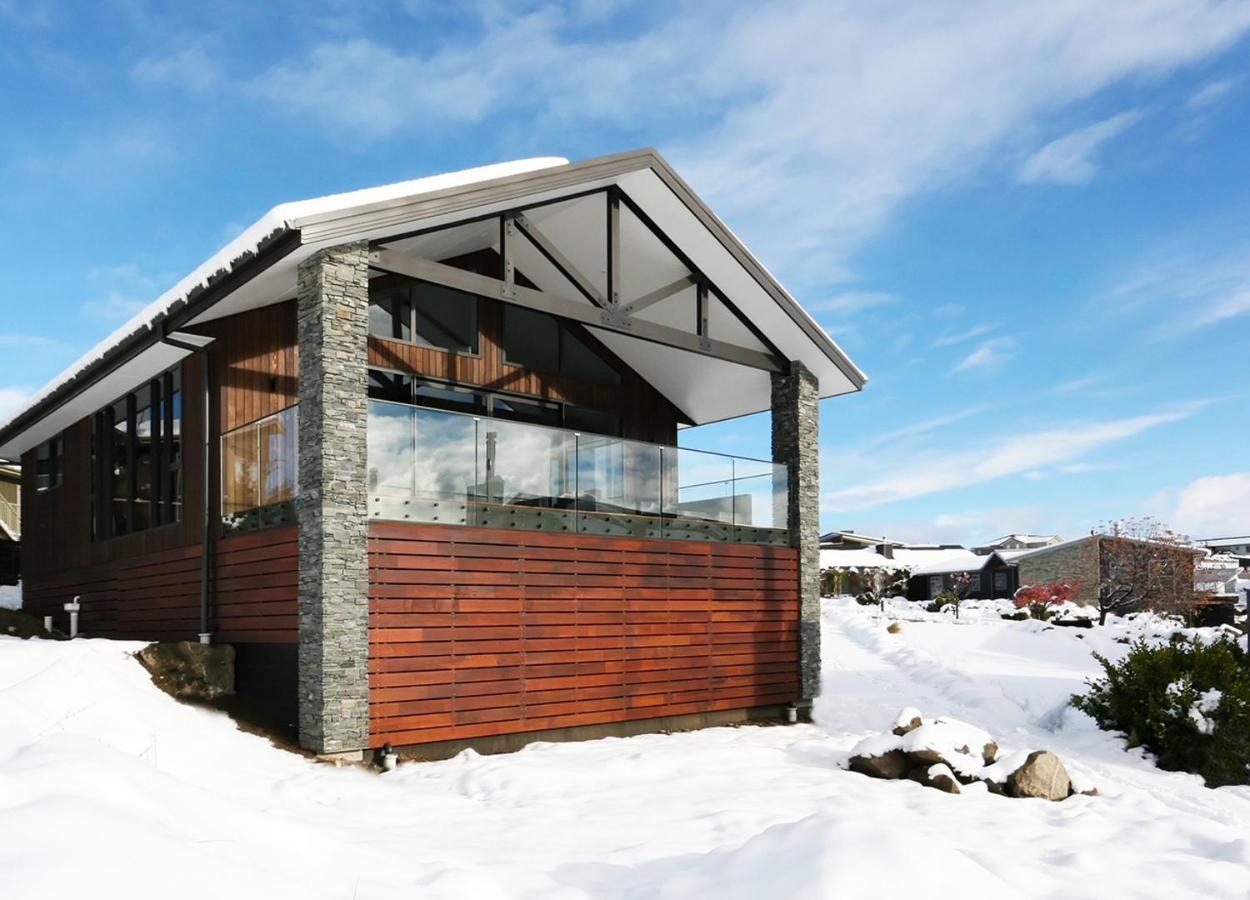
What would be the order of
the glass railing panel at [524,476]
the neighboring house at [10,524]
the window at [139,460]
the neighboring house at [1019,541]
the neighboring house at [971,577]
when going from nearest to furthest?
the glass railing panel at [524,476]
the window at [139,460]
the neighboring house at [10,524]
the neighboring house at [971,577]
the neighboring house at [1019,541]

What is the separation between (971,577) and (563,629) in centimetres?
4244

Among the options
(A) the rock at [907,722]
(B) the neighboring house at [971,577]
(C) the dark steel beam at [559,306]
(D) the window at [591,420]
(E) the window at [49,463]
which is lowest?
(B) the neighboring house at [971,577]

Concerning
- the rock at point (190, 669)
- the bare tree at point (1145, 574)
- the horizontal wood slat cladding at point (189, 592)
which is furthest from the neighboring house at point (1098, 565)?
the rock at point (190, 669)

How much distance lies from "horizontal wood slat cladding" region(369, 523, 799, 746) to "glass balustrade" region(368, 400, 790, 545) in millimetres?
200

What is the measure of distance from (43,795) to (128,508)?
11.2 m

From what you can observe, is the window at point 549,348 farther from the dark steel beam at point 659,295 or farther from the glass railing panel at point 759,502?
the glass railing panel at point 759,502

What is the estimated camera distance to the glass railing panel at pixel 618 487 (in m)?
11.9

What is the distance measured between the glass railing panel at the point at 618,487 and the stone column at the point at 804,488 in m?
2.65

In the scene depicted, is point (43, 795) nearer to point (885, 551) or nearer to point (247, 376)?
point (247, 376)

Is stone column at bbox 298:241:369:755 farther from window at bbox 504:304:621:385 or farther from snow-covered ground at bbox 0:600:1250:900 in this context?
window at bbox 504:304:621:385

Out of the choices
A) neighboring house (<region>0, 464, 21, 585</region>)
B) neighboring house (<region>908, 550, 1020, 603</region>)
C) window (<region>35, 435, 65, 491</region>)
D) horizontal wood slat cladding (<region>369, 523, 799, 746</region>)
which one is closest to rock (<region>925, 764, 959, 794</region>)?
horizontal wood slat cladding (<region>369, 523, 799, 746</region>)

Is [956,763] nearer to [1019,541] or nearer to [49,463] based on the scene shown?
[49,463]

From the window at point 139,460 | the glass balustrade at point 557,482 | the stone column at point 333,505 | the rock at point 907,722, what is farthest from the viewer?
the window at point 139,460

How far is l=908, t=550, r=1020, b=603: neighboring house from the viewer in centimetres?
5066
